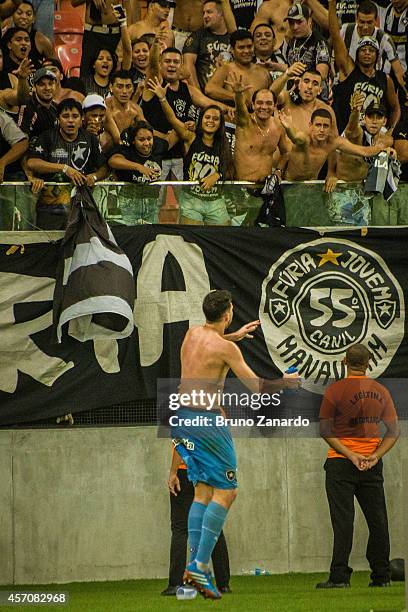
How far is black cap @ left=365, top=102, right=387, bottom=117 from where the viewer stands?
13047mm

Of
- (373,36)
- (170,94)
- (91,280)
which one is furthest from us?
(373,36)

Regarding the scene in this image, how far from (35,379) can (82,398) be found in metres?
0.54

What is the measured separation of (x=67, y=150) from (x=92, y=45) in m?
2.27

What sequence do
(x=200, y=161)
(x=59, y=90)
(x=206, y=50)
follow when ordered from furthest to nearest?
(x=206, y=50) → (x=59, y=90) → (x=200, y=161)

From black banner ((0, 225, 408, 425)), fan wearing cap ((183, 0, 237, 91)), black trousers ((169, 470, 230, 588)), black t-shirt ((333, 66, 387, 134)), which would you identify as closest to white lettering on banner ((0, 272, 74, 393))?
black banner ((0, 225, 408, 425))

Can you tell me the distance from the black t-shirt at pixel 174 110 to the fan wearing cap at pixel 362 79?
72.4 inches

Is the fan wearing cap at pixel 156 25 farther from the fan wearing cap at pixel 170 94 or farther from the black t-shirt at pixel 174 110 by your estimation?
the black t-shirt at pixel 174 110

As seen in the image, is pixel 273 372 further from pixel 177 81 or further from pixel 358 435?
pixel 177 81

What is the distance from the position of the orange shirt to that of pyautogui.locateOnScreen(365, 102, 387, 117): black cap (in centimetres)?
439

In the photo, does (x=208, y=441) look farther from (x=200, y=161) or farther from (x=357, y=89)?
(x=357, y=89)

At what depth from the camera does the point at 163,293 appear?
1225cm

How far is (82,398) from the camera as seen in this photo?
12.0m

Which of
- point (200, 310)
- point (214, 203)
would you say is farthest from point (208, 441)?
point (214, 203)

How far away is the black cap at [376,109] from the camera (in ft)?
42.8
